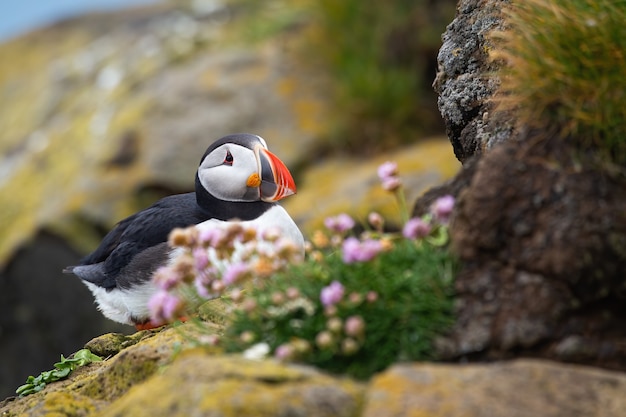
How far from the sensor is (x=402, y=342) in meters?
3.05

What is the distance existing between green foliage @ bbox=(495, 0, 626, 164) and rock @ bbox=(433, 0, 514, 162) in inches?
30.6

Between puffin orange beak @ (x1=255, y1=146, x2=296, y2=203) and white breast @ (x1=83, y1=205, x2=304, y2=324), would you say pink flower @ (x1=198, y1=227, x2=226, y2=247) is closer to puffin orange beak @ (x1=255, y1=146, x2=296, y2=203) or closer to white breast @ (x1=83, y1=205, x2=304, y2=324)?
white breast @ (x1=83, y1=205, x2=304, y2=324)

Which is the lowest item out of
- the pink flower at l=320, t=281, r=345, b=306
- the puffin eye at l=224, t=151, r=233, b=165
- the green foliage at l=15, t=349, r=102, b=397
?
the green foliage at l=15, t=349, r=102, b=397

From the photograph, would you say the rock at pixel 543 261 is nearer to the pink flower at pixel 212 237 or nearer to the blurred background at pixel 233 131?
the pink flower at pixel 212 237

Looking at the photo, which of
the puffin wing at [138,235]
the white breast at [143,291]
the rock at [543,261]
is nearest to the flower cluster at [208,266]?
the rock at [543,261]

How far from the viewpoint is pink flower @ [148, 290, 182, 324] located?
3170 mm

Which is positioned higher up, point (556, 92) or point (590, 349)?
point (556, 92)

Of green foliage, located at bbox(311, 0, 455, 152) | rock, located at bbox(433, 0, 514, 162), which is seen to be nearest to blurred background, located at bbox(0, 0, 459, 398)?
green foliage, located at bbox(311, 0, 455, 152)

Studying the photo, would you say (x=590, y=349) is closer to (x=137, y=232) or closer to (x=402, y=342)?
(x=402, y=342)

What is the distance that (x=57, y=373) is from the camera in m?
Answer: 4.42

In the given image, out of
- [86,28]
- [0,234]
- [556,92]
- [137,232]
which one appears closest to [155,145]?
[0,234]

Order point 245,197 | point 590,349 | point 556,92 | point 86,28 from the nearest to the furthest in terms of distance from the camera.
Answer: point 590,349, point 556,92, point 245,197, point 86,28

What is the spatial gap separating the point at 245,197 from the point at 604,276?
2.42 meters

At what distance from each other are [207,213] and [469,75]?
1646mm
